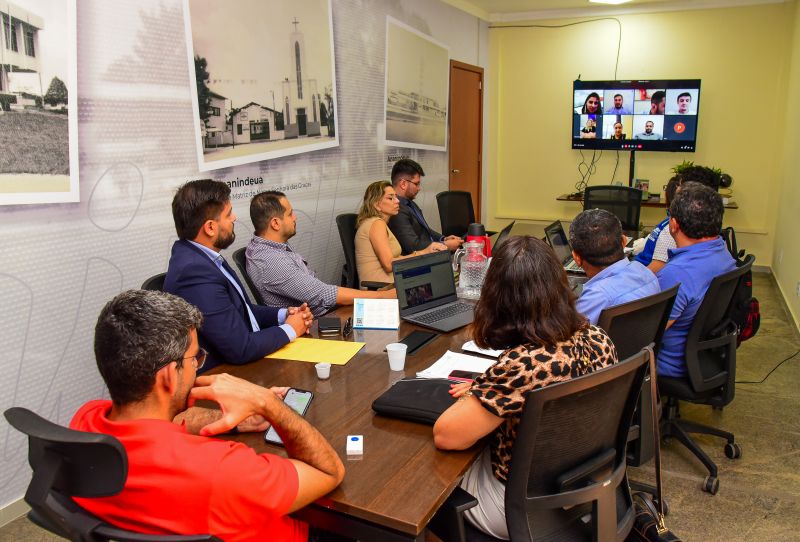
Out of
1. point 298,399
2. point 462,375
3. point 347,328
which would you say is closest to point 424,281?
point 347,328

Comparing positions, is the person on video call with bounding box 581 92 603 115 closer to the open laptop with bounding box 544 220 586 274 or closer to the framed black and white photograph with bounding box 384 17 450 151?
the framed black and white photograph with bounding box 384 17 450 151

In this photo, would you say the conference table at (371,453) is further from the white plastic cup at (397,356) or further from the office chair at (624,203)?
the office chair at (624,203)

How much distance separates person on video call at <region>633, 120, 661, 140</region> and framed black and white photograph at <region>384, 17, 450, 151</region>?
213 centimetres

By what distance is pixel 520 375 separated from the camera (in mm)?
1450

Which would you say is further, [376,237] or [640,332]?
[376,237]

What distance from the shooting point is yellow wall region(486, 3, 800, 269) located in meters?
6.42

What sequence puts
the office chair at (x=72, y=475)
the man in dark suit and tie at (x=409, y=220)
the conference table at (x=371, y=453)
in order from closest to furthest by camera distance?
the office chair at (x=72, y=475) < the conference table at (x=371, y=453) < the man in dark suit and tie at (x=409, y=220)

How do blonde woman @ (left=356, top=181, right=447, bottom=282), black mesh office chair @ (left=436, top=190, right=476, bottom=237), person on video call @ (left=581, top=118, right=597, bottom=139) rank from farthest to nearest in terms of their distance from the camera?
person on video call @ (left=581, top=118, right=597, bottom=139) < black mesh office chair @ (left=436, top=190, right=476, bottom=237) < blonde woman @ (left=356, top=181, right=447, bottom=282)

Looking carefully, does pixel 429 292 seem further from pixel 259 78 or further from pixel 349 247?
pixel 259 78

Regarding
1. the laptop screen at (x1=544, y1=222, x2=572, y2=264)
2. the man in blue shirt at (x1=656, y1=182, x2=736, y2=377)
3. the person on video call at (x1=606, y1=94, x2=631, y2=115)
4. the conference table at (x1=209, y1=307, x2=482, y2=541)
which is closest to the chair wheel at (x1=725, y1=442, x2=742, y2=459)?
the man in blue shirt at (x1=656, y1=182, x2=736, y2=377)

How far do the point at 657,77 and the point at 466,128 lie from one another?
83.4 inches

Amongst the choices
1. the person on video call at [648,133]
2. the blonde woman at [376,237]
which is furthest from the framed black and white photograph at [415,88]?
the person on video call at [648,133]

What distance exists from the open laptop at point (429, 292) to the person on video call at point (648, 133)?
188 inches

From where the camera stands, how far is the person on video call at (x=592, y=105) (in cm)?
688
